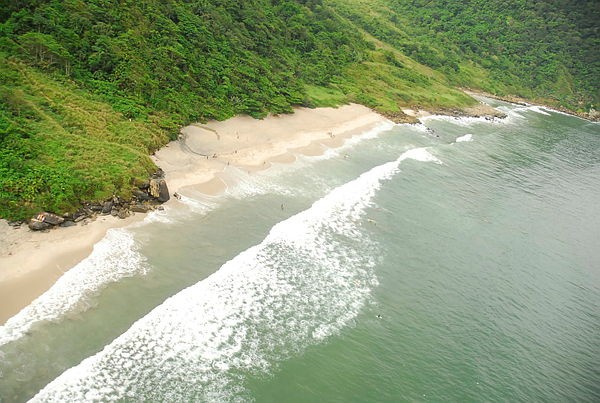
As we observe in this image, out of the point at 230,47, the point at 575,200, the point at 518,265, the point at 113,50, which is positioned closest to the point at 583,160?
the point at 575,200

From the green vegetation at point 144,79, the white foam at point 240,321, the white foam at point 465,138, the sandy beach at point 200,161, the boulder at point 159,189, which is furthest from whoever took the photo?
the white foam at point 465,138

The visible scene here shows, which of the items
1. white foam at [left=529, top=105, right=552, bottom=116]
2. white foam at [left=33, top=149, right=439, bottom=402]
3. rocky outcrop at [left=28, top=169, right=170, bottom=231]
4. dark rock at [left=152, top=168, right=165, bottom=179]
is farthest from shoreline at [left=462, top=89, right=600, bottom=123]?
rocky outcrop at [left=28, top=169, right=170, bottom=231]

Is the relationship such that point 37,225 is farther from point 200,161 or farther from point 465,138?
point 465,138

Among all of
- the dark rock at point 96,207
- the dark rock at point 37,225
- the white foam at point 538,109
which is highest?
the white foam at point 538,109

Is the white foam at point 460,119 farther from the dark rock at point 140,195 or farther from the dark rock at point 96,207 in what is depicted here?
the dark rock at point 96,207

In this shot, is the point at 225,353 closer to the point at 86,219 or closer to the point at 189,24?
the point at 86,219

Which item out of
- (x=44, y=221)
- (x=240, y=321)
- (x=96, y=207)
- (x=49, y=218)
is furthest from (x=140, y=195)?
(x=240, y=321)

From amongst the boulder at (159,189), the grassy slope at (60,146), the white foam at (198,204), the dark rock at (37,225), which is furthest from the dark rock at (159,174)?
the dark rock at (37,225)
